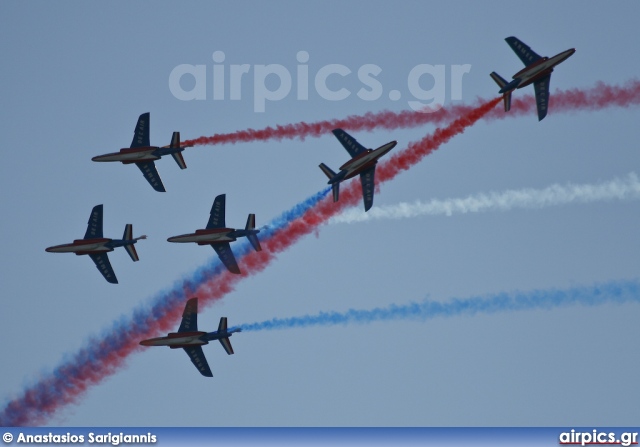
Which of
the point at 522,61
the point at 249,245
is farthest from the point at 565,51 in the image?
the point at 249,245

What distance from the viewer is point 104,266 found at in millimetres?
98750

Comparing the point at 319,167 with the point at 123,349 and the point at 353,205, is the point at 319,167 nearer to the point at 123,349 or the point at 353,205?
the point at 353,205

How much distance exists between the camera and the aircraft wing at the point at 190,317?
3730 inches

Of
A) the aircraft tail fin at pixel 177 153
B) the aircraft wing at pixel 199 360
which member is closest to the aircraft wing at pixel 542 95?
the aircraft tail fin at pixel 177 153

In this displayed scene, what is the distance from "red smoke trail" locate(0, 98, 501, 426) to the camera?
93188mm

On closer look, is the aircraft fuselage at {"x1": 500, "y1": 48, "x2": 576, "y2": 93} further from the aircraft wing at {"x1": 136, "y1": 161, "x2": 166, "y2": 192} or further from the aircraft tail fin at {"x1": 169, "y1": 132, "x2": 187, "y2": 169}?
the aircraft wing at {"x1": 136, "y1": 161, "x2": 166, "y2": 192}

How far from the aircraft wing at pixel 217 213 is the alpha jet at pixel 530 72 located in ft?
57.3

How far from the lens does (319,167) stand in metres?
91.5

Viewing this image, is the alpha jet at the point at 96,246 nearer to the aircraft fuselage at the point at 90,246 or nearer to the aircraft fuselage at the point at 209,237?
the aircraft fuselage at the point at 90,246

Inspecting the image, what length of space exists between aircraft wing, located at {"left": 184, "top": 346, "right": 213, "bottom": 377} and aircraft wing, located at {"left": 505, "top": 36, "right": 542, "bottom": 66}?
2528 centimetres

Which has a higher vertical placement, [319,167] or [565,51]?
[565,51]

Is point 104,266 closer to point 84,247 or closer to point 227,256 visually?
point 84,247

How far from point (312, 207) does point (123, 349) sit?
14.7 metres

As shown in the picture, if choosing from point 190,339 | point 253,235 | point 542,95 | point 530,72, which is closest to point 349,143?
point 253,235
